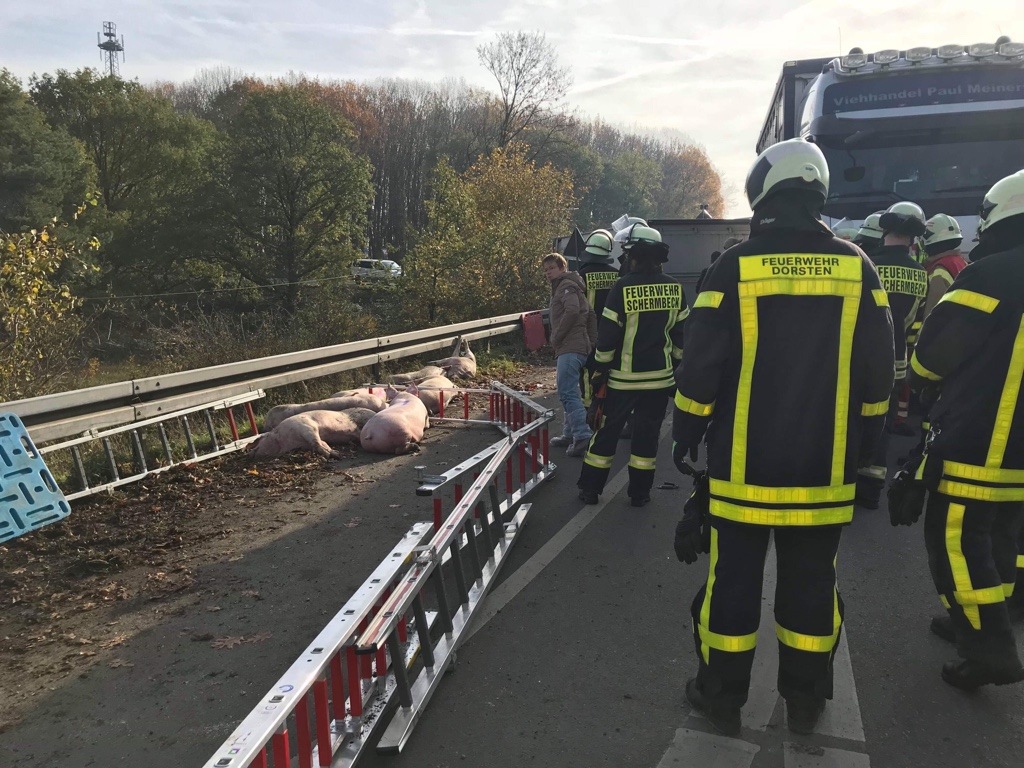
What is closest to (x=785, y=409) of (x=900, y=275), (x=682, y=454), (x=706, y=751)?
(x=682, y=454)

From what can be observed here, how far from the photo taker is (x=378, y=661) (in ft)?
10.5

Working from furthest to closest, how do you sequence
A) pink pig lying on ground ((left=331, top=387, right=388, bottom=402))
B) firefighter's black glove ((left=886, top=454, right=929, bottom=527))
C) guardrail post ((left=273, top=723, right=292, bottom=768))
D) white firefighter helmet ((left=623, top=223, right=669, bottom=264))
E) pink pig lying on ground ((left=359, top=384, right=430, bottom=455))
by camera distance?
pink pig lying on ground ((left=331, top=387, right=388, bottom=402)) → pink pig lying on ground ((left=359, top=384, right=430, bottom=455)) → white firefighter helmet ((left=623, top=223, right=669, bottom=264)) → firefighter's black glove ((left=886, top=454, right=929, bottom=527)) → guardrail post ((left=273, top=723, right=292, bottom=768))

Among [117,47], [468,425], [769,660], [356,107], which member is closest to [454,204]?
[468,425]

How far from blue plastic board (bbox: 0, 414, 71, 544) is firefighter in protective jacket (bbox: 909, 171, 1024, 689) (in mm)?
4059

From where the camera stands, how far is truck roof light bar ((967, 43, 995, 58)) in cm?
887

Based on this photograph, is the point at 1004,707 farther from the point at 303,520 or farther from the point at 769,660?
the point at 303,520

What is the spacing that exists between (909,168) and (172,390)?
7.85m

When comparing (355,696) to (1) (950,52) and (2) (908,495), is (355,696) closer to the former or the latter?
(2) (908,495)

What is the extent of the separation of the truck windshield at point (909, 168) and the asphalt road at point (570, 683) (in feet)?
16.6

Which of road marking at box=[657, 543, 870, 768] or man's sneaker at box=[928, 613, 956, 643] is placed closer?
road marking at box=[657, 543, 870, 768]

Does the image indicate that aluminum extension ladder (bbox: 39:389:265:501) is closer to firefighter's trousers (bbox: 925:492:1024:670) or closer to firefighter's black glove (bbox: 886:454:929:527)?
firefighter's black glove (bbox: 886:454:929:527)

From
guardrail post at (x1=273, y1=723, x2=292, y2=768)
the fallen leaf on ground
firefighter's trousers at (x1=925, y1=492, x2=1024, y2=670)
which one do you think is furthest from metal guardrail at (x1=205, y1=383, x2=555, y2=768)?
firefighter's trousers at (x1=925, y1=492, x2=1024, y2=670)

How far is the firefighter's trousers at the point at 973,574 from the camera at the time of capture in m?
Result: 3.34

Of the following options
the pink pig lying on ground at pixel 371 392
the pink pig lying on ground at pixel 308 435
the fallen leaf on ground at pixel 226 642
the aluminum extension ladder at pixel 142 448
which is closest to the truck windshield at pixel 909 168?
the pink pig lying on ground at pixel 371 392
